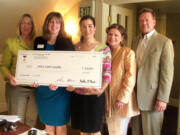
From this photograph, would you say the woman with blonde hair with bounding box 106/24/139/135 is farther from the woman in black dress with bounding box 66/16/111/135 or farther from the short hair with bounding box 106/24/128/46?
the woman in black dress with bounding box 66/16/111/135

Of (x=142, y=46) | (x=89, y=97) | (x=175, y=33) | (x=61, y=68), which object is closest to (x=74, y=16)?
(x=142, y=46)

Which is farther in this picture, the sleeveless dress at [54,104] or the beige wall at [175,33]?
the beige wall at [175,33]

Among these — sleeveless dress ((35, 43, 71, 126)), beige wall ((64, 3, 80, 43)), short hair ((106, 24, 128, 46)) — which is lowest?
sleeveless dress ((35, 43, 71, 126))

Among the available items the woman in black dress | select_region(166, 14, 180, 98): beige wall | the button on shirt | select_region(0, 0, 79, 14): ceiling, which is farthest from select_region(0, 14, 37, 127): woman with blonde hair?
select_region(166, 14, 180, 98): beige wall

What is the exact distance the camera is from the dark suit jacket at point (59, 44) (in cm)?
156

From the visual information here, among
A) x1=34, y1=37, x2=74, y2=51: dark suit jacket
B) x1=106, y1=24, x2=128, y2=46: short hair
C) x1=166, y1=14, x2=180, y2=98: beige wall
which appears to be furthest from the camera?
x1=166, y1=14, x2=180, y2=98: beige wall

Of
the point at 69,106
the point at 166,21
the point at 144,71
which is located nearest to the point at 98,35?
the point at 144,71

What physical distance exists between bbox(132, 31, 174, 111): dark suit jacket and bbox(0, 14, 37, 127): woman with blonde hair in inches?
43.5

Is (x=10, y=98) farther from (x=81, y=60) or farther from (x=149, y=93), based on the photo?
(x=149, y=93)

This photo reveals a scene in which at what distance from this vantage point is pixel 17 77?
5.03ft

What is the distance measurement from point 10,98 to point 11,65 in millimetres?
337

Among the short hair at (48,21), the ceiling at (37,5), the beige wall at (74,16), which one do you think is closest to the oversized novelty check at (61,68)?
the short hair at (48,21)

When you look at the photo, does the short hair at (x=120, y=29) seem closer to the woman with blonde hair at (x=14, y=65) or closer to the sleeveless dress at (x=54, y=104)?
the sleeveless dress at (x=54, y=104)

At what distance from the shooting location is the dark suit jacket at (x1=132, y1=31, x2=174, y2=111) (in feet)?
5.21
